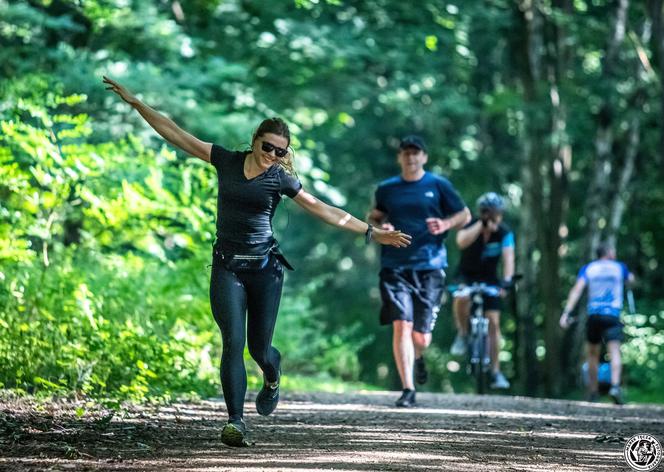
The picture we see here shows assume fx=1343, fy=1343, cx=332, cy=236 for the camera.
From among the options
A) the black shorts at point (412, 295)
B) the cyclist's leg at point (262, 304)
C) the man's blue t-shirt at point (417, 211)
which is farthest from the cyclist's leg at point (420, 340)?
the cyclist's leg at point (262, 304)

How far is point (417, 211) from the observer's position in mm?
12555

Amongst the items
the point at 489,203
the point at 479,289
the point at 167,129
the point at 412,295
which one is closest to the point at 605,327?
the point at 479,289

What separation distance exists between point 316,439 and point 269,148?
1.96 metres

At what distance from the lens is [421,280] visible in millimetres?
12703

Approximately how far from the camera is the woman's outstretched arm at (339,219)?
880 cm

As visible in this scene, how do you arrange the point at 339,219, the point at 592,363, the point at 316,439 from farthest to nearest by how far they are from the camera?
1. the point at 592,363
2. the point at 316,439
3. the point at 339,219

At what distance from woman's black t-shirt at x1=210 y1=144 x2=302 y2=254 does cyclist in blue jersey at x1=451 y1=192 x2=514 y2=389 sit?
7.08 metres

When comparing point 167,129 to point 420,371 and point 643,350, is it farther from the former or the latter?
point 643,350

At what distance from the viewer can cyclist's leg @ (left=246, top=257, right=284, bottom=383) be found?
8.76m

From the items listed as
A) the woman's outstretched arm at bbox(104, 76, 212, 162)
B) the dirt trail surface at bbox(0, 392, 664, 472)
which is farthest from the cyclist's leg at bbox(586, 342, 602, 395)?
the woman's outstretched arm at bbox(104, 76, 212, 162)

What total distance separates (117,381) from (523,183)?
Answer: 15.5 meters

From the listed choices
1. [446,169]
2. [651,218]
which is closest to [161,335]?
[446,169]

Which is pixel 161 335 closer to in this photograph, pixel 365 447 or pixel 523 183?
pixel 365 447

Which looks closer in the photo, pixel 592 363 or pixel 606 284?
pixel 606 284
